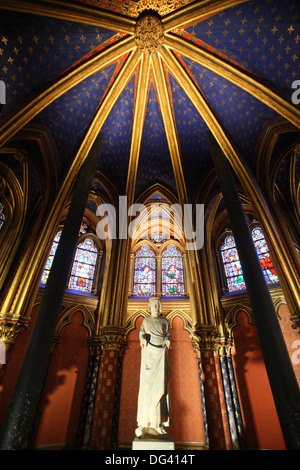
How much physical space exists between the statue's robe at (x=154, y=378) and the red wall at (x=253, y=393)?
5.03 metres

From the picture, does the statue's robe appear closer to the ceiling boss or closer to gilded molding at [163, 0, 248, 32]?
gilded molding at [163, 0, 248, 32]

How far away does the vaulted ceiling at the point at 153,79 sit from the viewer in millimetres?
6125

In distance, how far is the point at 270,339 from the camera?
13.3 ft

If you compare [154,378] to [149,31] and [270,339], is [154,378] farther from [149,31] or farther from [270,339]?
[149,31]

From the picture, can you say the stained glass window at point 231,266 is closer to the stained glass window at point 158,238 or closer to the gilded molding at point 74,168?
the stained glass window at point 158,238

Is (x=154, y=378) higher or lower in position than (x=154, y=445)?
higher

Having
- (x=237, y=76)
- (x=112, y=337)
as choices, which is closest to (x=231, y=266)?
Result: (x=112, y=337)

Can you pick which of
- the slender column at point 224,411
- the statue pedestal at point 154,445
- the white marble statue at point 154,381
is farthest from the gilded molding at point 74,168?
the slender column at point 224,411

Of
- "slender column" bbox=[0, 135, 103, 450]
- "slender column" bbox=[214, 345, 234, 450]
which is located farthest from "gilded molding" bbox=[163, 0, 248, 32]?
"slender column" bbox=[214, 345, 234, 450]

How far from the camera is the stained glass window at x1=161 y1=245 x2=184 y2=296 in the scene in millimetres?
9962

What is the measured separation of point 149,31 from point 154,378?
29.2 ft

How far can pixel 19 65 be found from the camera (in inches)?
242

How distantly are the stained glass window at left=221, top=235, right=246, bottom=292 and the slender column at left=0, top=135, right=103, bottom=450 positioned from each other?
6.50 meters
